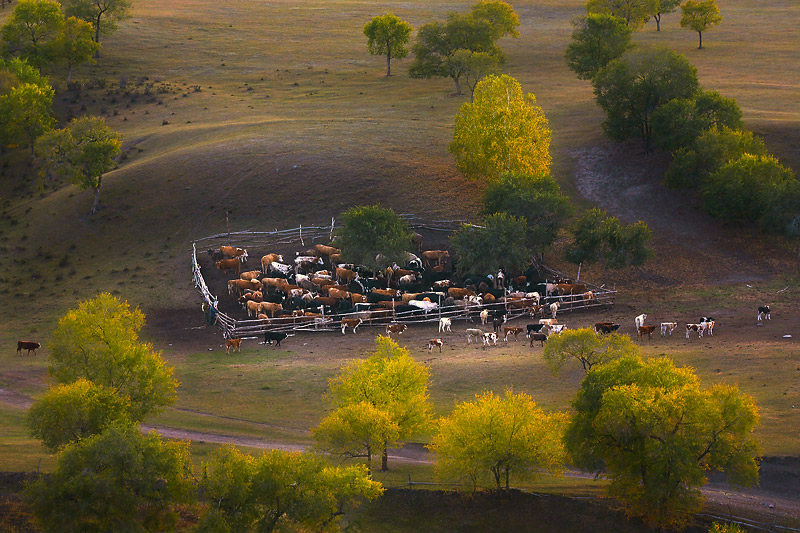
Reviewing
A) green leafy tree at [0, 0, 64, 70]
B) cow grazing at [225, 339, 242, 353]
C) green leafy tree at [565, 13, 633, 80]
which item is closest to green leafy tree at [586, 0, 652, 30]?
green leafy tree at [565, 13, 633, 80]

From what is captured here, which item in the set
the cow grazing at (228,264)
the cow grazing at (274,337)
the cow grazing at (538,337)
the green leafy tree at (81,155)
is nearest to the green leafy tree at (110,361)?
the cow grazing at (274,337)

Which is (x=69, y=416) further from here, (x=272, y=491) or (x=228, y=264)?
(x=228, y=264)

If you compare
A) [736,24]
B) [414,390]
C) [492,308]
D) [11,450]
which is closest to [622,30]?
[736,24]

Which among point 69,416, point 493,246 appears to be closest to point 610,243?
point 493,246

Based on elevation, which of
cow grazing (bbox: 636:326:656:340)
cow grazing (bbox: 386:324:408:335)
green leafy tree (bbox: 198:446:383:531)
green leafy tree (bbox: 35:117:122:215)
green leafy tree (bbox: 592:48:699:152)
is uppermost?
green leafy tree (bbox: 592:48:699:152)

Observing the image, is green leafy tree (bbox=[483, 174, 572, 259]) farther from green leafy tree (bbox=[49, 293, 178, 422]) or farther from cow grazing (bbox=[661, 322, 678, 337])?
green leafy tree (bbox=[49, 293, 178, 422])

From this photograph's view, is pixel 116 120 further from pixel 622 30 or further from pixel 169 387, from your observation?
pixel 169 387
